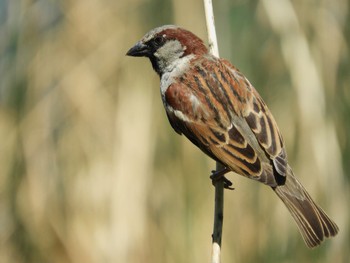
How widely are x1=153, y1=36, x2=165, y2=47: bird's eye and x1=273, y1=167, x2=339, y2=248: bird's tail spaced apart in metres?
0.89

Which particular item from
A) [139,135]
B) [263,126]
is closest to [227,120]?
[263,126]

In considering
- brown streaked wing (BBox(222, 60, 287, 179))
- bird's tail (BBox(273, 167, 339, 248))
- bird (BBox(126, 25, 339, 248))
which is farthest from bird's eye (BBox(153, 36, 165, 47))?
bird's tail (BBox(273, 167, 339, 248))

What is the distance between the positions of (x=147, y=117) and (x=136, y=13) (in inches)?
24.3

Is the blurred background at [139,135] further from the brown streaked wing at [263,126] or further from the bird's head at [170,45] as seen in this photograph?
the brown streaked wing at [263,126]

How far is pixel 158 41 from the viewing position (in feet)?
11.8

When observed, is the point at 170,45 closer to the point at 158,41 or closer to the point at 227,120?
the point at 158,41

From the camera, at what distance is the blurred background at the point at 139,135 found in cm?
403

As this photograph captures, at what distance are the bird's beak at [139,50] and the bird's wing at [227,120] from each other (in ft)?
0.79

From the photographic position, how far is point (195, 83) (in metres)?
3.42

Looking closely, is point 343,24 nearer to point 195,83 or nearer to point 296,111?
point 296,111

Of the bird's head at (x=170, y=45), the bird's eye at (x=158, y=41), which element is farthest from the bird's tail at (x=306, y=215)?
the bird's eye at (x=158, y=41)

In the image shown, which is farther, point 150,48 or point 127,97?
point 127,97

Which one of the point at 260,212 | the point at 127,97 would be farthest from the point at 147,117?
the point at 260,212

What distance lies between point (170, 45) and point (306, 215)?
106 cm
